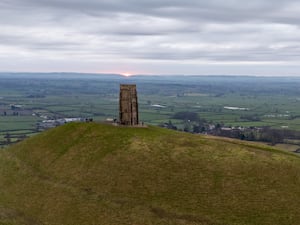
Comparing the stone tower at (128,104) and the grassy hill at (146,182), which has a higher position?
the stone tower at (128,104)

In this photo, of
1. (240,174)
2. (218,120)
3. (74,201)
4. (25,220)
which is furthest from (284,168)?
(218,120)

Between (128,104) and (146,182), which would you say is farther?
(128,104)

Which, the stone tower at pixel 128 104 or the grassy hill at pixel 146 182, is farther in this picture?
the stone tower at pixel 128 104

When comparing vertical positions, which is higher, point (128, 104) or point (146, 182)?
point (128, 104)
